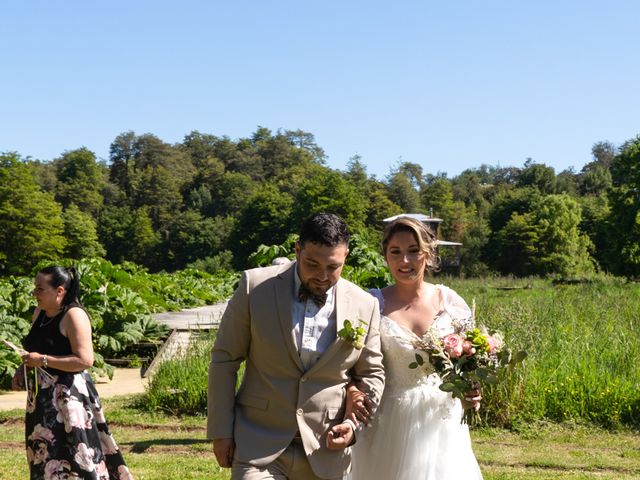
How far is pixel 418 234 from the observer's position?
441 centimetres

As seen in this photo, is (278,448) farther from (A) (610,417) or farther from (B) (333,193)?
(B) (333,193)

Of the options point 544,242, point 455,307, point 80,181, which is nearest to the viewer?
point 455,307

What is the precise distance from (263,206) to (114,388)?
71.6 m

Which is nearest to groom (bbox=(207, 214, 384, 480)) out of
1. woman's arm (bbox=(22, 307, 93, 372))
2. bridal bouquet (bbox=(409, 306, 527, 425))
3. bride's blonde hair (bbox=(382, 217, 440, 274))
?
bridal bouquet (bbox=(409, 306, 527, 425))

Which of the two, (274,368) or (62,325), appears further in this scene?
(62,325)

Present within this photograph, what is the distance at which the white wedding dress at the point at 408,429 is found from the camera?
4555mm

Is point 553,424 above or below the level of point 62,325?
below

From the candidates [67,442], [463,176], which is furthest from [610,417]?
[463,176]

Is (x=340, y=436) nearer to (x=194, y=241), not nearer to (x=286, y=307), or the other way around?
(x=286, y=307)

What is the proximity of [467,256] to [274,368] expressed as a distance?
244 ft

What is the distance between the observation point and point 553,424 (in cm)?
935

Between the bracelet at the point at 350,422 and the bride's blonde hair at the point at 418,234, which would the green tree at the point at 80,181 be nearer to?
the bride's blonde hair at the point at 418,234

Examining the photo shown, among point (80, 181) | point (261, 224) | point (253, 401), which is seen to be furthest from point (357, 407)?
point (80, 181)

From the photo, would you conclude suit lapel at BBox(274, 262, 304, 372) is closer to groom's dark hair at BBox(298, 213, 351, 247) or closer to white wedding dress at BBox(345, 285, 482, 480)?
groom's dark hair at BBox(298, 213, 351, 247)
